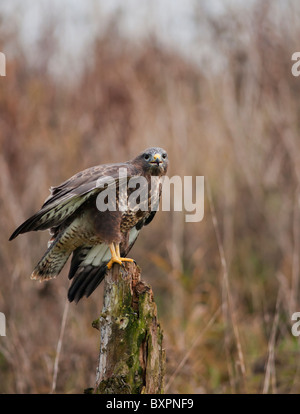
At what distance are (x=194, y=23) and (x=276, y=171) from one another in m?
1.83

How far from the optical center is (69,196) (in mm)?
2820

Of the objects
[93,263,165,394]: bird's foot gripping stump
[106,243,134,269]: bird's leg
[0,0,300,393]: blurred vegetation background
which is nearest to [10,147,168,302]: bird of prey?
[106,243,134,269]: bird's leg

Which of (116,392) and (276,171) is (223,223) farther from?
(116,392)

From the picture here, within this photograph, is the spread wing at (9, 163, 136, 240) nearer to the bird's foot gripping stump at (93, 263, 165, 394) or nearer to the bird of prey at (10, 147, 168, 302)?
the bird of prey at (10, 147, 168, 302)

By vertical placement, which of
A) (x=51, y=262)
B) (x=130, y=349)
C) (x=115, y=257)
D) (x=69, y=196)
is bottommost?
(x=130, y=349)

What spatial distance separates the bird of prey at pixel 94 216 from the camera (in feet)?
9.55

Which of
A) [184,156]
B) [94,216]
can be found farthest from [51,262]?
[184,156]

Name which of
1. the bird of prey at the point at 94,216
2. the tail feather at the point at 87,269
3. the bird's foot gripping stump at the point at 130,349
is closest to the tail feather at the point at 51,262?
the bird of prey at the point at 94,216

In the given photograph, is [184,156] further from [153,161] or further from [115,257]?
[115,257]

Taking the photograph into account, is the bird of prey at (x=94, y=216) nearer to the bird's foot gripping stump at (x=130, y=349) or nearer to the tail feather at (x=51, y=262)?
the tail feather at (x=51, y=262)

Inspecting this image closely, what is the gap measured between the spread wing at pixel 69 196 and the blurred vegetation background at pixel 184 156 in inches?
78.3

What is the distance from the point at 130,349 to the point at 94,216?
102cm

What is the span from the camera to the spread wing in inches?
111
